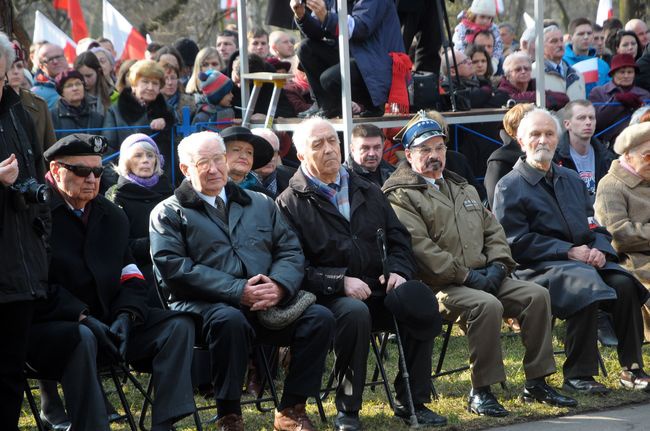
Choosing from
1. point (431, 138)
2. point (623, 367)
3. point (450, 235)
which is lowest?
point (623, 367)

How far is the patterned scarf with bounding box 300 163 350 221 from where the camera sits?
7.04m

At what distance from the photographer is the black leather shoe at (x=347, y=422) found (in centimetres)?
654

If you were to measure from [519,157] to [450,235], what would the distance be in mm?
1475

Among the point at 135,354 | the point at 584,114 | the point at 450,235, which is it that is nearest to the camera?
the point at 135,354

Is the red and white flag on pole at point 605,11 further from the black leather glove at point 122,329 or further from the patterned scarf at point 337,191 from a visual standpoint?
the black leather glove at point 122,329

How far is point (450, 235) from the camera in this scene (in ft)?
24.2

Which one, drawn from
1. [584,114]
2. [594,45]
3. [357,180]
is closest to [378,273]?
[357,180]

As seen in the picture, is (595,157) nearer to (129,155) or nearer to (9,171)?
(129,155)

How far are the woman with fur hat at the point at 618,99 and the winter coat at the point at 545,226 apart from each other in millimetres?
3912

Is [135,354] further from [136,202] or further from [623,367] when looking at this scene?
[623,367]

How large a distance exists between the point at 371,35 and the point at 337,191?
330cm

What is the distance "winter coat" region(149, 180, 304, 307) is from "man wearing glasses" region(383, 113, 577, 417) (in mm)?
1006

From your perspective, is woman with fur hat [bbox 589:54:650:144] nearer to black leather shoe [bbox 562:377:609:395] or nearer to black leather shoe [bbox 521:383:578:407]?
black leather shoe [bbox 562:377:609:395]

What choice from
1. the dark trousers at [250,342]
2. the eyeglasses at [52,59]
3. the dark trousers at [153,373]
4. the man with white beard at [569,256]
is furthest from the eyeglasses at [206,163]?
the eyeglasses at [52,59]
